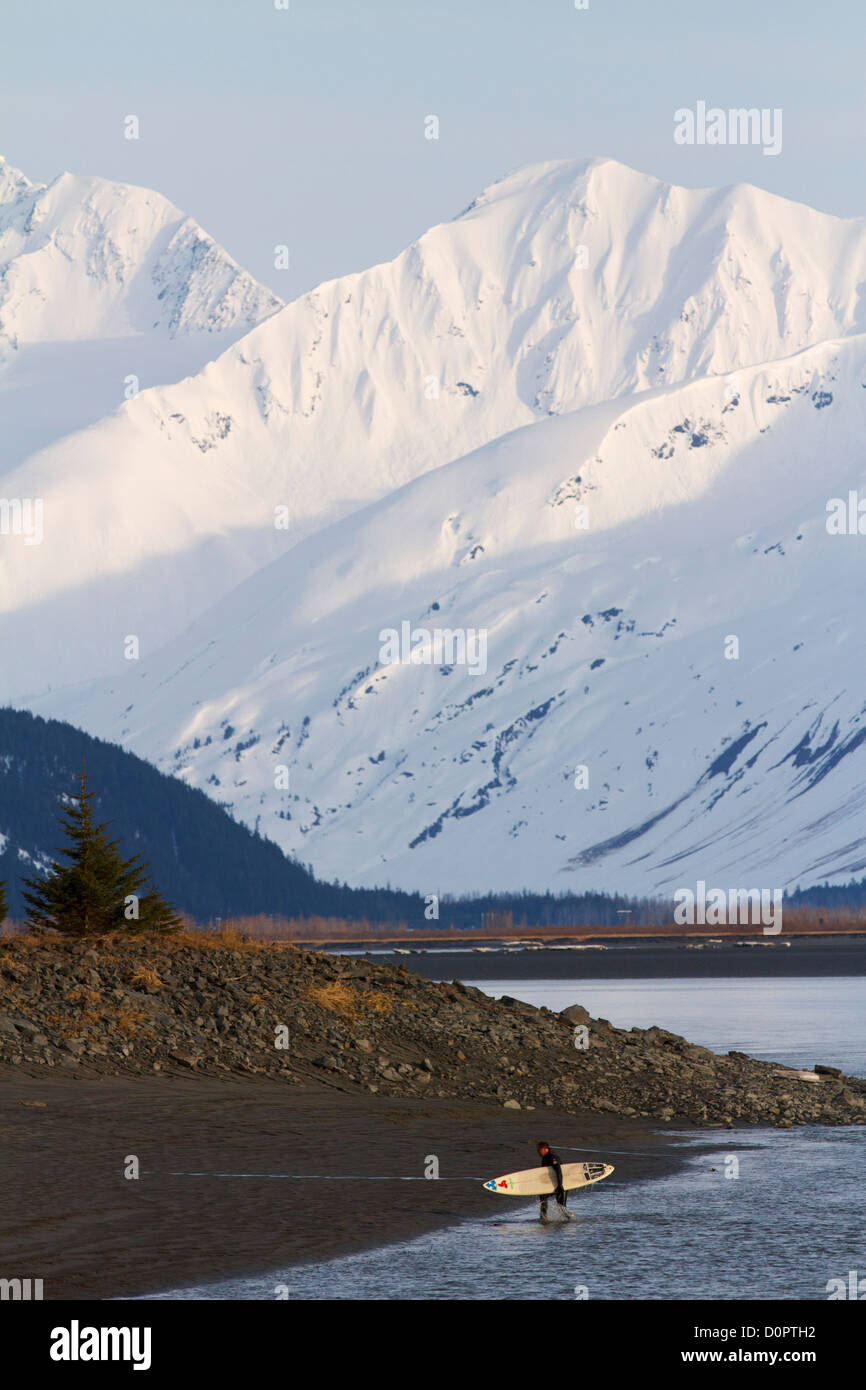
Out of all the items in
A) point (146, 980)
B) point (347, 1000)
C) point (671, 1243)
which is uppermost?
point (146, 980)

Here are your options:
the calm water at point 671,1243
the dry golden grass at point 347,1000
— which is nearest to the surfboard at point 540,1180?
the calm water at point 671,1243

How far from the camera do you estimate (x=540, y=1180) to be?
132ft

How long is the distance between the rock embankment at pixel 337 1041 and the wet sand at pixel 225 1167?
1831 mm

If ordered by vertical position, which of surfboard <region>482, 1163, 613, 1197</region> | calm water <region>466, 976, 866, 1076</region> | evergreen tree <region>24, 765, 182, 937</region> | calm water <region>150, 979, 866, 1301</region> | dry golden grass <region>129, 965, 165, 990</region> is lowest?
calm water <region>150, 979, 866, 1301</region>

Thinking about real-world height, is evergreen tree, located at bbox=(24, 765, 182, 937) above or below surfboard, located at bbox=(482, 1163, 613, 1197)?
above

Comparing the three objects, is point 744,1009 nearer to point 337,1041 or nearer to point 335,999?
point 335,999

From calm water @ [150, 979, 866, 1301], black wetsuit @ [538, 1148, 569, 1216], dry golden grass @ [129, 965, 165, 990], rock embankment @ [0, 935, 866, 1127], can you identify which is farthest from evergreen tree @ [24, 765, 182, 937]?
black wetsuit @ [538, 1148, 569, 1216]

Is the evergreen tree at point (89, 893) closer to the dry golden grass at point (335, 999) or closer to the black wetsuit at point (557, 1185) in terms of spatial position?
the dry golden grass at point (335, 999)

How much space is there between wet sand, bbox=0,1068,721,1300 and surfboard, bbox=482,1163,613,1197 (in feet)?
1.80

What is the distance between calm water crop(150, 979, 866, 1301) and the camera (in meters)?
32.2

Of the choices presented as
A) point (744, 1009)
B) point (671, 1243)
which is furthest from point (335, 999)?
point (744, 1009)

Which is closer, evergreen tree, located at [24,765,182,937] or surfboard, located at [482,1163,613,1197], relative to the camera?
surfboard, located at [482,1163,613,1197]

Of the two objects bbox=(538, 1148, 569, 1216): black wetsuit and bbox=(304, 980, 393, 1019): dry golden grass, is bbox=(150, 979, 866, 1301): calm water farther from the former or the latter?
bbox=(304, 980, 393, 1019): dry golden grass

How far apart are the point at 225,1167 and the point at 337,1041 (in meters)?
16.5
